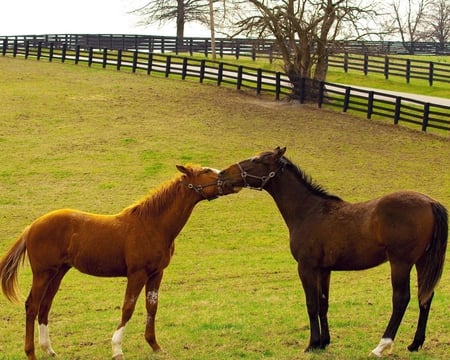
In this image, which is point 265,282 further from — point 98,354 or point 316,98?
point 316,98

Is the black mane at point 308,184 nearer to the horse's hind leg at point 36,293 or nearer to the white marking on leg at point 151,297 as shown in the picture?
the white marking on leg at point 151,297

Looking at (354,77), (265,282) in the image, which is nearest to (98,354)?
(265,282)

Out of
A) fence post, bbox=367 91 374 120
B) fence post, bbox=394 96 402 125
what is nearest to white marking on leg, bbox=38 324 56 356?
fence post, bbox=394 96 402 125

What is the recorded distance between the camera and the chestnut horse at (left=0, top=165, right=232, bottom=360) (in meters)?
8.26

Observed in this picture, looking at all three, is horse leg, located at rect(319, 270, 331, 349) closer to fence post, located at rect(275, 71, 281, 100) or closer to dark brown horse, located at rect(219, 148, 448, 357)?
dark brown horse, located at rect(219, 148, 448, 357)

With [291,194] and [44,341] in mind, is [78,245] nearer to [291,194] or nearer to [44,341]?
[44,341]

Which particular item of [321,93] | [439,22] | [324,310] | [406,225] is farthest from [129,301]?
[439,22]

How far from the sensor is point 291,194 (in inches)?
345

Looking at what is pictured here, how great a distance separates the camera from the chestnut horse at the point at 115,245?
8.26 metres

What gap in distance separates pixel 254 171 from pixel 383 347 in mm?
2308

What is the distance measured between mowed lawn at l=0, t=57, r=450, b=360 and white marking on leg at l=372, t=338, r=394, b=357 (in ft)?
0.90

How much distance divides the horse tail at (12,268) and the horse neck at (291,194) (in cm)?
278

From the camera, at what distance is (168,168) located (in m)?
24.2

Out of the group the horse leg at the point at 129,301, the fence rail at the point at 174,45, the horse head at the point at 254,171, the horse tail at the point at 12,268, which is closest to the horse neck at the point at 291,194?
the horse head at the point at 254,171
